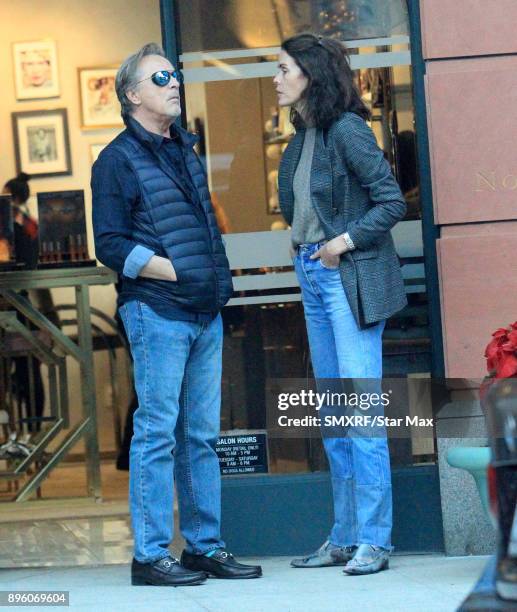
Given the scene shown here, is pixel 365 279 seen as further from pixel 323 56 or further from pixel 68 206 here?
pixel 68 206

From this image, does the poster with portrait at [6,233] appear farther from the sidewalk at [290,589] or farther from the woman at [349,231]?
the woman at [349,231]

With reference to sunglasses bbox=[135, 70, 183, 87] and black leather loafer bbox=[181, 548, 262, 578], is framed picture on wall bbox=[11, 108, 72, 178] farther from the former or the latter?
black leather loafer bbox=[181, 548, 262, 578]

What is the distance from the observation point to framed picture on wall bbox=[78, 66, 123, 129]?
11.0 metres

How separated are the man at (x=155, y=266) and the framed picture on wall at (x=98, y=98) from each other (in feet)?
19.7

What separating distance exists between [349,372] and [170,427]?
0.74 meters

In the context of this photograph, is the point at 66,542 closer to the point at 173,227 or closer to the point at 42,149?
the point at 173,227

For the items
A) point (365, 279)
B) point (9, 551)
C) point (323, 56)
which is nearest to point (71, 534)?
point (9, 551)

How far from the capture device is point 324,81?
519 centimetres

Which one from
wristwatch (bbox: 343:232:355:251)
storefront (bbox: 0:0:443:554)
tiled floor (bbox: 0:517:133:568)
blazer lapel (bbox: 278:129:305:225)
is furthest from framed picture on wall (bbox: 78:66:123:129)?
wristwatch (bbox: 343:232:355:251)

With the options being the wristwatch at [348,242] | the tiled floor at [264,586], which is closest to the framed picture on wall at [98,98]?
the tiled floor at [264,586]

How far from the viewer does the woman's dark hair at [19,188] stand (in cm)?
1026

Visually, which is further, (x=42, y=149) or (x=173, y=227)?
(x=42, y=149)

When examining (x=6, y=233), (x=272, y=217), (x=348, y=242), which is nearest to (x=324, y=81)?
(x=348, y=242)

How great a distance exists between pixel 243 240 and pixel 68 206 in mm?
2845
